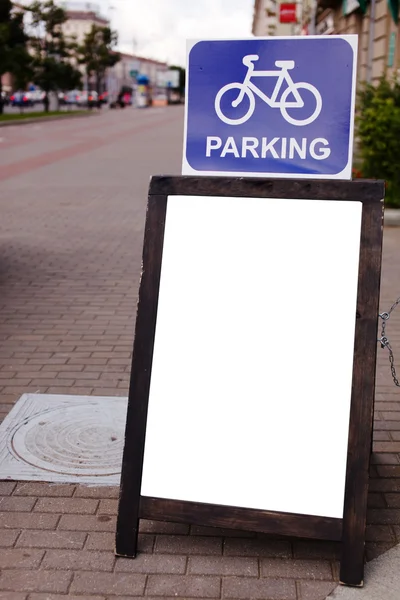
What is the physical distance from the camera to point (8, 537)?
327cm

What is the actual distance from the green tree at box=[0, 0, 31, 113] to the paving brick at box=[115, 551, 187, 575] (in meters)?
39.6

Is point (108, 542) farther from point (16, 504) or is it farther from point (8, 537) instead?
point (16, 504)

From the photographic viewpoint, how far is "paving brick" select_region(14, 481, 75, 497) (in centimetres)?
365

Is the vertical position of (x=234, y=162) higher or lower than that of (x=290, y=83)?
lower

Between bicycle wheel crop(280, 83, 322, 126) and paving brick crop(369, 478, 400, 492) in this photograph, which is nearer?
bicycle wheel crop(280, 83, 322, 126)

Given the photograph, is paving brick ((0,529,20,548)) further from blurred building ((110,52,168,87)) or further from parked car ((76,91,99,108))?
blurred building ((110,52,168,87))

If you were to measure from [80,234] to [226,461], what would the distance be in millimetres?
8046

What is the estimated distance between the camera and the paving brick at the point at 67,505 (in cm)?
350

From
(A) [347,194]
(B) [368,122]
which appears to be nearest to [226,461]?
(A) [347,194]

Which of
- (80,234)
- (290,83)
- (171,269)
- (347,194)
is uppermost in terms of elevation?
(290,83)

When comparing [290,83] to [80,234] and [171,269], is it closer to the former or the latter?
[171,269]

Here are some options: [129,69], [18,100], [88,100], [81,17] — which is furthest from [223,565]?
[129,69]

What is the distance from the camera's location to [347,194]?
3.02 metres

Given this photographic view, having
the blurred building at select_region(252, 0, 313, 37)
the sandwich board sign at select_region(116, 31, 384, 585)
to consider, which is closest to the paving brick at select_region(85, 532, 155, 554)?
the sandwich board sign at select_region(116, 31, 384, 585)
